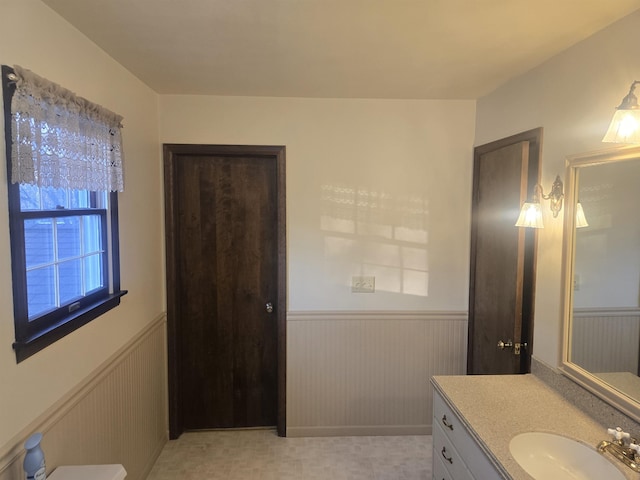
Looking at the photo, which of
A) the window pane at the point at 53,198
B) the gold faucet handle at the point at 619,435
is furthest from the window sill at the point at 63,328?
the gold faucet handle at the point at 619,435

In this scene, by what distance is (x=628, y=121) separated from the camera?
1.40 m

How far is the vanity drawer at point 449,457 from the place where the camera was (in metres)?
1.69

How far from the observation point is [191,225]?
291 cm

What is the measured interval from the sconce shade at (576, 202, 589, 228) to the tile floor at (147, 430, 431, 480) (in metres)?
1.82

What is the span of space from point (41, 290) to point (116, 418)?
0.92 m

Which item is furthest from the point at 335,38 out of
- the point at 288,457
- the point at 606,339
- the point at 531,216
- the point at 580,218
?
the point at 288,457

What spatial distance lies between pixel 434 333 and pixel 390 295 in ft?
1.43

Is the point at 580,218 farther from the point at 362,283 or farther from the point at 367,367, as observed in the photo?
the point at 367,367

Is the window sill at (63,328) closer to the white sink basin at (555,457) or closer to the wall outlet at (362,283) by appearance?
the wall outlet at (362,283)

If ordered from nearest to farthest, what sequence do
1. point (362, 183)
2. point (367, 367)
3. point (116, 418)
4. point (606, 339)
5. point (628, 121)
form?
point (628, 121)
point (606, 339)
point (116, 418)
point (362, 183)
point (367, 367)

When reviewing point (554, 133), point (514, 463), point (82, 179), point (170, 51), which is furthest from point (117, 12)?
point (514, 463)

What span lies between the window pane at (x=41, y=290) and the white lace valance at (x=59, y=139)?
343mm

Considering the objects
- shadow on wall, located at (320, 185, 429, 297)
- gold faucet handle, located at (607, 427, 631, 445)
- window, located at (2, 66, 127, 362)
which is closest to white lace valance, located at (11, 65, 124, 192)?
window, located at (2, 66, 127, 362)

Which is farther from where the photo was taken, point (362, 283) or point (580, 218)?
point (362, 283)
